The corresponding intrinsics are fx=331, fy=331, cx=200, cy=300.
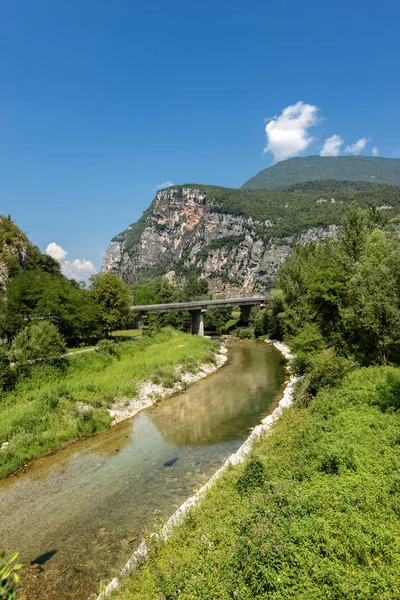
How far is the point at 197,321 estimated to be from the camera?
8100 centimetres

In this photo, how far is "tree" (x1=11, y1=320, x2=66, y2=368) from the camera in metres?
28.8

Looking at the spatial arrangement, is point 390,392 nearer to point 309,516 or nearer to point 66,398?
point 309,516

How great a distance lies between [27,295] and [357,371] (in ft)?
123

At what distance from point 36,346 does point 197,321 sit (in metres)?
53.2

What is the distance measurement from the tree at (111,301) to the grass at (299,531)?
39.7 metres

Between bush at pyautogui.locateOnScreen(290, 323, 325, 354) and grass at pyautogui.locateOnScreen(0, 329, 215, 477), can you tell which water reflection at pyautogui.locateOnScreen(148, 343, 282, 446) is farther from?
bush at pyautogui.locateOnScreen(290, 323, 325, 354)

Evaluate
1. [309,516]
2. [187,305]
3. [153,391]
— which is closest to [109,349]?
[153,391]

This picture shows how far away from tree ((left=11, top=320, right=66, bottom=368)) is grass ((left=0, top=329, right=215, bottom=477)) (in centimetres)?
110

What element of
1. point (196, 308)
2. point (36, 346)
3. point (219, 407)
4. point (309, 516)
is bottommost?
point (219, 407)

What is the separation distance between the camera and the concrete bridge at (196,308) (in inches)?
2680

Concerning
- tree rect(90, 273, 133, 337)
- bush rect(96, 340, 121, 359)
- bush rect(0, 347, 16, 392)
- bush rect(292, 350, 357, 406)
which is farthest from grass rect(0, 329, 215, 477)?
bush rect(292, 350, 357, 406)

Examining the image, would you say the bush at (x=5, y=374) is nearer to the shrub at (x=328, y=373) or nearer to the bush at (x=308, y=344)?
the shrub at (x=328, y=373)

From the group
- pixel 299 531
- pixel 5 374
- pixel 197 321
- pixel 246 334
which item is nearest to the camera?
pixel 299 531

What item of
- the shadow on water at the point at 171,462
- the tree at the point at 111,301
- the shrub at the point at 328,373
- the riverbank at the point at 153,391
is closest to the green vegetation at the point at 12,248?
the tree at the point at 111,301
